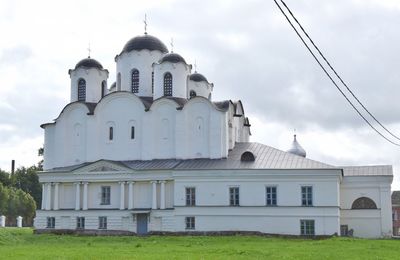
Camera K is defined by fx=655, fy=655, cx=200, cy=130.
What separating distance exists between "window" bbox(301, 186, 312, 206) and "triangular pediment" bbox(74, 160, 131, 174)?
38.0 feet

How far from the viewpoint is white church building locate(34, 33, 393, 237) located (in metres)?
41.0

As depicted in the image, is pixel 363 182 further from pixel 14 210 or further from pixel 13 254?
pixel 14 210

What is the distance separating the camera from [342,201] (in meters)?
44.5

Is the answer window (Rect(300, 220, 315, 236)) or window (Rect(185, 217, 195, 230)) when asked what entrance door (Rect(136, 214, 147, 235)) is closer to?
window (Rect(185, 217, 195, 230))

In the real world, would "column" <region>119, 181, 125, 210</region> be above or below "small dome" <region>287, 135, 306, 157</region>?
below

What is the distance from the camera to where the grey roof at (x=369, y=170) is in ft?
149

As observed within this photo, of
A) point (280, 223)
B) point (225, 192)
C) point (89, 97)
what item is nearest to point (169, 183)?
point (225, 192)

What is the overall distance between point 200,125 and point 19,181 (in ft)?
146

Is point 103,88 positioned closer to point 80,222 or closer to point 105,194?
point 105,194

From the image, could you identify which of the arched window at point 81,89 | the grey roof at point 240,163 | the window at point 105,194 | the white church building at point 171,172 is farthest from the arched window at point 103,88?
the window at point 105,194

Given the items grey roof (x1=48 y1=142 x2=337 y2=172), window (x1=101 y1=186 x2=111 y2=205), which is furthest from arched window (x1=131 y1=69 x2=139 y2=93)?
window (x1=101 y1=186 x2=111 y2=205)

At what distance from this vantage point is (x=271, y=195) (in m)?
41.3

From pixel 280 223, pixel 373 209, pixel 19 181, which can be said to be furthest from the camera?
pixel 19 181

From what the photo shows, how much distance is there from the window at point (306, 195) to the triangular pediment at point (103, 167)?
11574 millimetres
